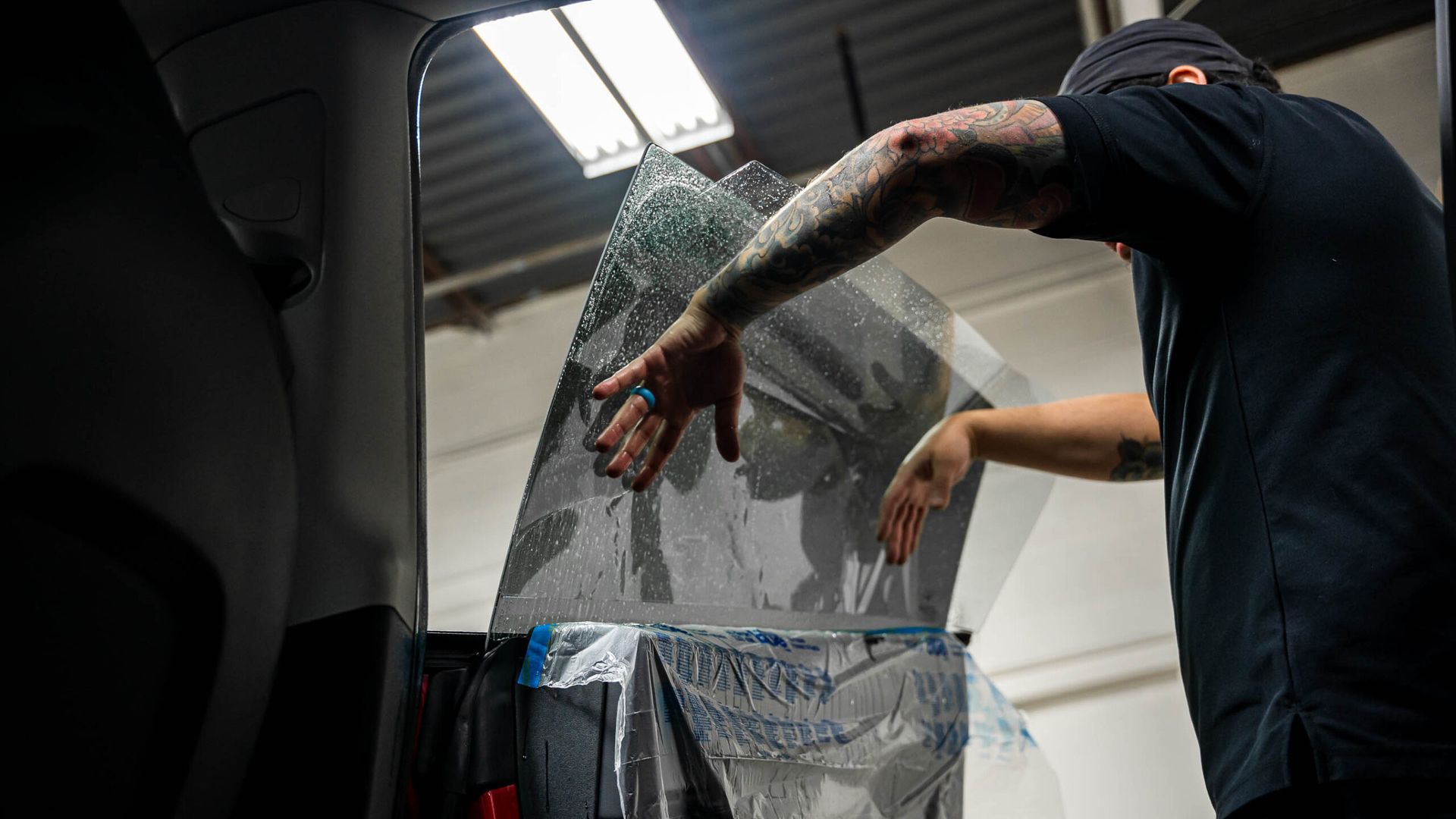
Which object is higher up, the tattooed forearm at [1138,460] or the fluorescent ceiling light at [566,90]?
the fluorescent ceiling light at [566,90]

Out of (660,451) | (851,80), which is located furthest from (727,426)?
(851,80)

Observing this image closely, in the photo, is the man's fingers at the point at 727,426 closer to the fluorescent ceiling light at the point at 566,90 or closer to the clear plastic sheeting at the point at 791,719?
the clear plastic sheeting at the point at 791,719

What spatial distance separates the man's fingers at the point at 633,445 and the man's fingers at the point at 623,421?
2 centimetres

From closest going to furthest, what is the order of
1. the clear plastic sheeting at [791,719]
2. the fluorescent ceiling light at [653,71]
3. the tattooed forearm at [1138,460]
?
the clear plastic sheeting at [791,719] → the tattooed forearm at [1138,460] → the fluorescent ceiling light at [653,71]

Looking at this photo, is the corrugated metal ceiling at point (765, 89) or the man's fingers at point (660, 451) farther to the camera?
the corrugated metal ceiling at point (765, 89)

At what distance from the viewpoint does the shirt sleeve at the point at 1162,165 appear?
105 cm

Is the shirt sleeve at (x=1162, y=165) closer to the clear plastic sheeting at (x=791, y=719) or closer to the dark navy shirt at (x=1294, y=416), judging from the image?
the dark navy shirt at (x=1294, y=416)

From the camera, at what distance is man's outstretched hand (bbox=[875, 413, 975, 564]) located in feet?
6.02

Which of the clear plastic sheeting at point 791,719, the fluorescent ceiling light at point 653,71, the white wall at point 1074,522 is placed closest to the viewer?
the clear plastic sheeting at point 791,719

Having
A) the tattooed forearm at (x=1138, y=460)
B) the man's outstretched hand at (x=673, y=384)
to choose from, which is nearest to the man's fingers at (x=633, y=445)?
the man's outstretched hand at (x=673, y=384)

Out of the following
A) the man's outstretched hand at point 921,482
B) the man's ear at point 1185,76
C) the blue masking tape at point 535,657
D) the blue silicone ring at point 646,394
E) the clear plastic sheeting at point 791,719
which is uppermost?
the man's ear at point 1185,76

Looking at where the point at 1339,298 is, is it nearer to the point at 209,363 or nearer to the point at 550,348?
the point at 209,363

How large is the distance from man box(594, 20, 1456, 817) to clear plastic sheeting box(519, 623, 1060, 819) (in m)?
0.25

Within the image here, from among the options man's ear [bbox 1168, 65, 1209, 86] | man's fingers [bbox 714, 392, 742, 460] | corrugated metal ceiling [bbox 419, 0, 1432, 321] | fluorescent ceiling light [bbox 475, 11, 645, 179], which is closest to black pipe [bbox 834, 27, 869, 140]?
corrugated metal ceiling [bbox 419, 0, 1432, 321]
